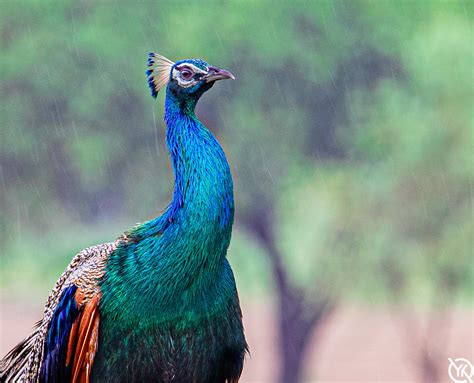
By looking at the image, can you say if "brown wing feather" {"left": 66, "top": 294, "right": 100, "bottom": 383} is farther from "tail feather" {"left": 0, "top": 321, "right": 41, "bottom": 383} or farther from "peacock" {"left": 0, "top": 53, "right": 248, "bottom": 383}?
"tail feather" {"left": 0, "top": 321, "right": 41, "bottom": 383}

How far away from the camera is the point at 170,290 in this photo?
4.66 meters

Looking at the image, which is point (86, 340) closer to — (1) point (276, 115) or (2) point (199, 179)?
(2) point (199, 179)

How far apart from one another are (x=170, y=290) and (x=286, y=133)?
1109cm

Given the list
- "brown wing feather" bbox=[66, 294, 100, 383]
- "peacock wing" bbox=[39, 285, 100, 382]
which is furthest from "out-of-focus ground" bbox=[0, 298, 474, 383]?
"brown wing feather" bbox=[66, 294, 100, 383]

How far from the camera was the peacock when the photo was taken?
4652mm

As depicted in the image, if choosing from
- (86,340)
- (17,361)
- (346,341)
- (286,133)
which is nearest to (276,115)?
(286,133)

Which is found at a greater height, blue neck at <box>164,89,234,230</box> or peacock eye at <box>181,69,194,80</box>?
peacock eye at <box>181,69,194,80</box>

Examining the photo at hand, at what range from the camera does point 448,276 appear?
16547 mm

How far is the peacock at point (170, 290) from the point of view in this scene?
4652 mm

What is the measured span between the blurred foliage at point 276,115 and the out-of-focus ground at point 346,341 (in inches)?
169

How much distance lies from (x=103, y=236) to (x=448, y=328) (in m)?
6.15

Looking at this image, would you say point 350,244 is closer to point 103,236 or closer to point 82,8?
point 103,236

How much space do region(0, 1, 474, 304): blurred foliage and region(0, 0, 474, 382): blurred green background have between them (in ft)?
0.08

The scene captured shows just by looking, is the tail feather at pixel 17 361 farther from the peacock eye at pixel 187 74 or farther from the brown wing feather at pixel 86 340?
the peacock eye at pixel 187 74
